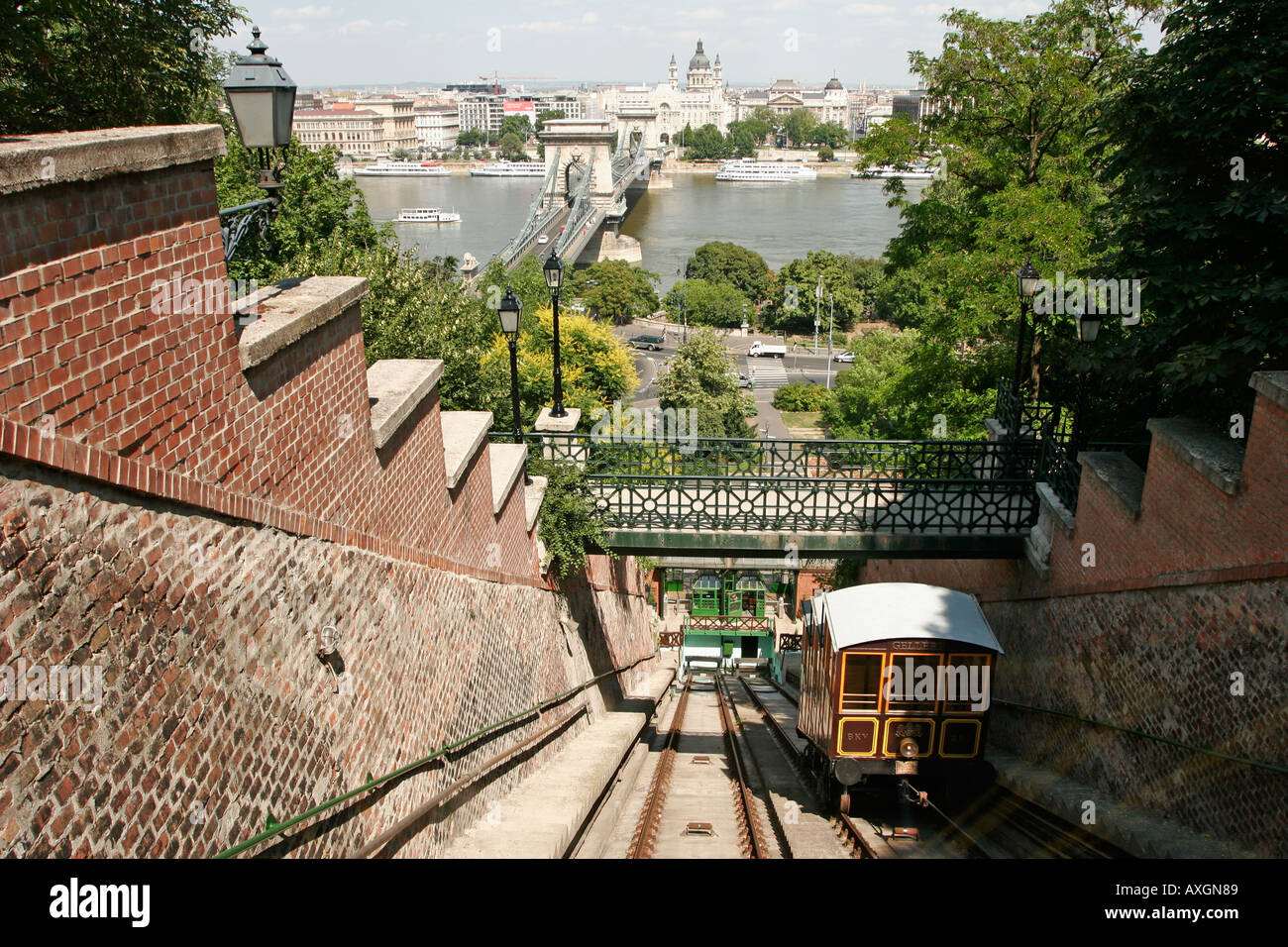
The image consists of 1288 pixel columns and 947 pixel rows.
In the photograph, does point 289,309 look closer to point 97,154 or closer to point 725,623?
point 97,154

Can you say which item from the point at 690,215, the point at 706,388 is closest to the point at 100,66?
the point at 706,388

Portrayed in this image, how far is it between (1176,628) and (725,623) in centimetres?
2677

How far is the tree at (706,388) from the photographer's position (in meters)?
40.4

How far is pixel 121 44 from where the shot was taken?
13.2 meters

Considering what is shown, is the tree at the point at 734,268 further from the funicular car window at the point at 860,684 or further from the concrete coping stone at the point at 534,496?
the funicular car window at the point at 860,684

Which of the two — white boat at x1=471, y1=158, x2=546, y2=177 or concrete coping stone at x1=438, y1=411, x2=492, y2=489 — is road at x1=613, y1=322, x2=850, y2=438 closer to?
concrete coping stone at x1=438, y1=411, x2=492, y2=489

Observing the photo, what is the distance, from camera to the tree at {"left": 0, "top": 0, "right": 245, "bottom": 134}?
40.0 feet

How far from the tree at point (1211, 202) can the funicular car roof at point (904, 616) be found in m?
2.81

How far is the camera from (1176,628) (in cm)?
737

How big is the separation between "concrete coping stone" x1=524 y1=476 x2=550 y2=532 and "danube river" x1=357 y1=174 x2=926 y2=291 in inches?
2591

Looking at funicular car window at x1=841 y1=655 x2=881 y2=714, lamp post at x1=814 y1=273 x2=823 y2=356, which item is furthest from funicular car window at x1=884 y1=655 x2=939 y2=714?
lamp post at x1=814 y1=273 x2=823 y2=356

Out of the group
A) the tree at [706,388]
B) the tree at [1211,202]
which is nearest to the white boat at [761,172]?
the tree at [706,388]
